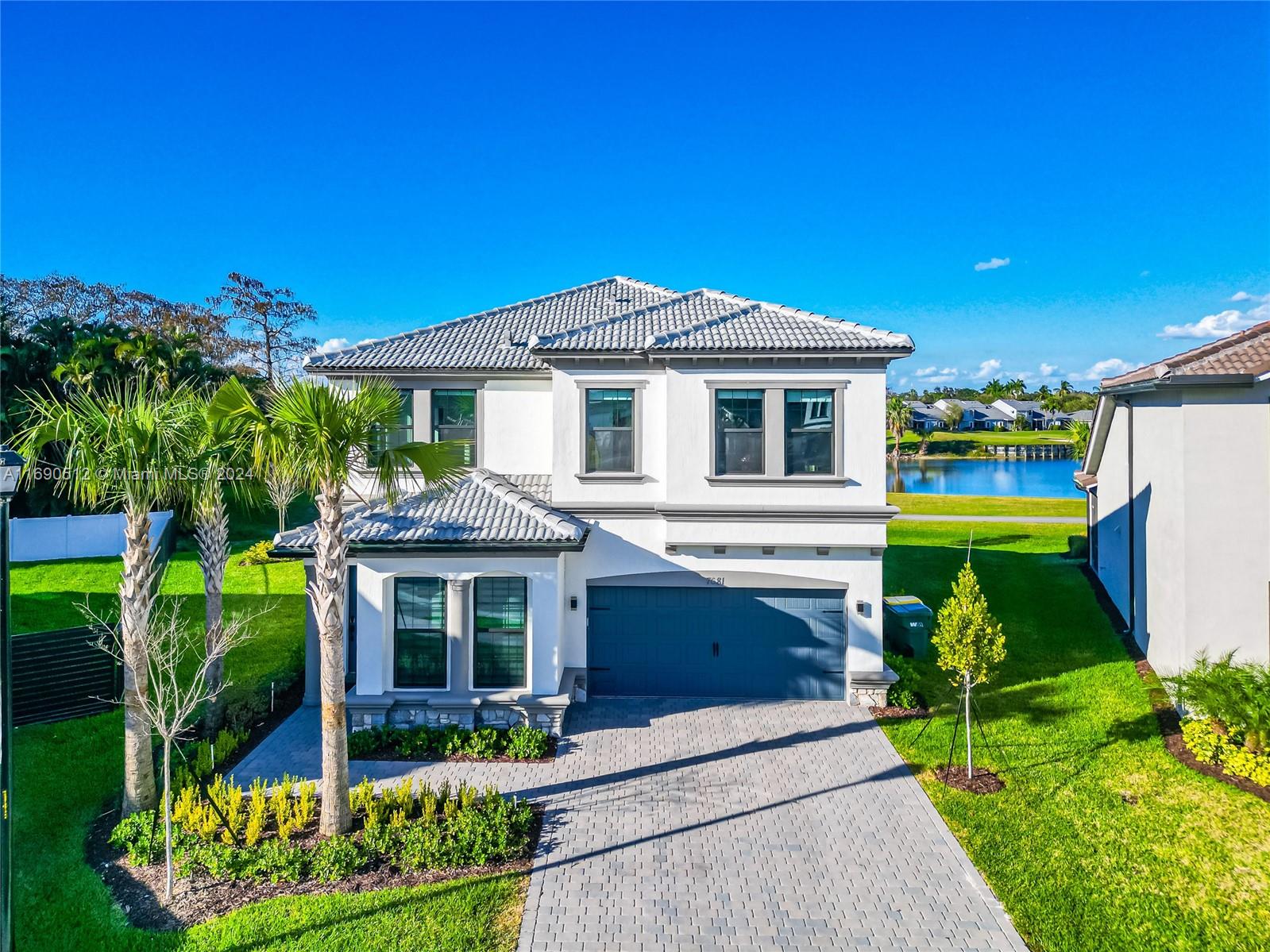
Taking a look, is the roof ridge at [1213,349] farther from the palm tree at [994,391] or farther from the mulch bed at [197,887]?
the palm tree at [994,391]

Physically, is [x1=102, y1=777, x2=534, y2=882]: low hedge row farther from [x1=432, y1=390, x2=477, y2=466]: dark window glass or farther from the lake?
the lake

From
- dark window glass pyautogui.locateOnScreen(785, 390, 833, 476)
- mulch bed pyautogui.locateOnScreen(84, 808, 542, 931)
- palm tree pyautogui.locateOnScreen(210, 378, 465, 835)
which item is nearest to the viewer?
mulch bed pyautogui.locateOnScreen(84, 808, 542, 931)

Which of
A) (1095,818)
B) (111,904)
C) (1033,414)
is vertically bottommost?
(111,904)

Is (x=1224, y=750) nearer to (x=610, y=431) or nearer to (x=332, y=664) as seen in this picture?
(x=610, y=431)

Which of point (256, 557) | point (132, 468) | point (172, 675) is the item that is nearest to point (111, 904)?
point (172, 675)

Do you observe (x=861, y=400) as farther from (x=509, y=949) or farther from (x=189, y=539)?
(x=189, y=539)

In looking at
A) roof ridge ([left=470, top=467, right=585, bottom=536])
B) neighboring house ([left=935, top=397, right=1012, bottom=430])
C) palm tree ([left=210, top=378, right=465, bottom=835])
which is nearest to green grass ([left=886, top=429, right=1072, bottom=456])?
neighboring house ([left=935, top=397, right=1012, bottom=430])

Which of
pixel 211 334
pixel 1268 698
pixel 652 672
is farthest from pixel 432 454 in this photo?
pixel 211 334

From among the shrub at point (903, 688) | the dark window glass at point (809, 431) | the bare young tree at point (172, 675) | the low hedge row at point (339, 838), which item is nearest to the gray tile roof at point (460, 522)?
the bare young tree at point (172, 675)
